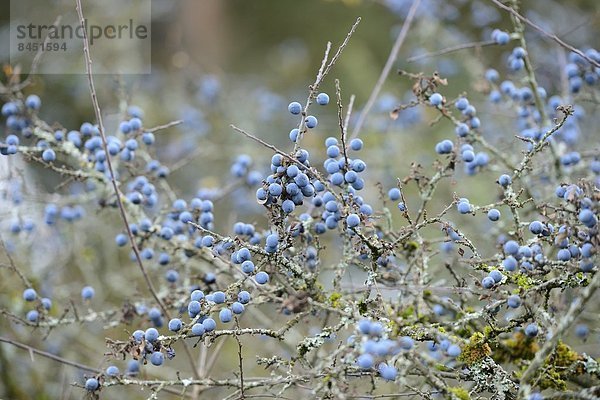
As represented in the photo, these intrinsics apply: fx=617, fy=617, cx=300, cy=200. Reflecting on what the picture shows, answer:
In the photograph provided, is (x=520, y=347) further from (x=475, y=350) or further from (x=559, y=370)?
(x=475, y=350)

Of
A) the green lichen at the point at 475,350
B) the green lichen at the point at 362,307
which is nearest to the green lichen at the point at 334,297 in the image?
the green lichen at the point at 362,307

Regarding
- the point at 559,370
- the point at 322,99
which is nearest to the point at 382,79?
the point at 322,99

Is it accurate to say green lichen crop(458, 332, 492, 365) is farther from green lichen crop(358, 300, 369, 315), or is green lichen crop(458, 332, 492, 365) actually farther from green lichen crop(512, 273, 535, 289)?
green lichen crop(358, 300, 369, 315)

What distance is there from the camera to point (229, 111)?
18.6ft

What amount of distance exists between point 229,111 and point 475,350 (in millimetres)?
4273

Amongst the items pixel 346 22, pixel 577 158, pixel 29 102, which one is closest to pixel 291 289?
pixel 577 158

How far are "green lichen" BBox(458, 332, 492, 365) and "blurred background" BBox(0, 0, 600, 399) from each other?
88cm

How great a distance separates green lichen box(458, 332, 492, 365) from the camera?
1.73 m

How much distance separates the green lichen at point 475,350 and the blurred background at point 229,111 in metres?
0.88

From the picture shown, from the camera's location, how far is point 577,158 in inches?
94.3

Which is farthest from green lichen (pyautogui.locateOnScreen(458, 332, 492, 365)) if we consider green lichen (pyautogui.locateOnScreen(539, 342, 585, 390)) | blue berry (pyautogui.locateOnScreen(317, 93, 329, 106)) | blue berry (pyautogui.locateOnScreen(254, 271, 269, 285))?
blue berry (pyautogui.locateOnScreen(317, 93, 329, 106))

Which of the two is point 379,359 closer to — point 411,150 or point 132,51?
point 411,150

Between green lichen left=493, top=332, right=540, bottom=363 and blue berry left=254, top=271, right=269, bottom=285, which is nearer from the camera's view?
blue berry left=254, top=271, right=269, bottom=285

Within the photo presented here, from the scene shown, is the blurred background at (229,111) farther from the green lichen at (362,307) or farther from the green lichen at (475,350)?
the green lichen at (475,350)
